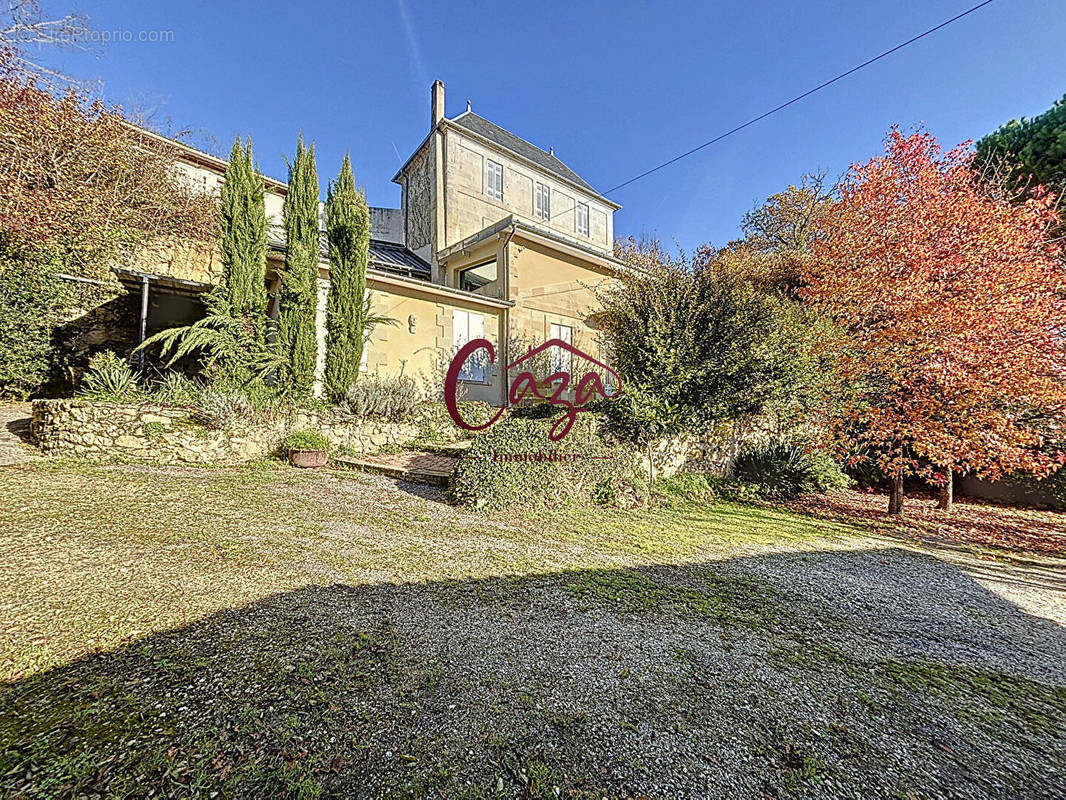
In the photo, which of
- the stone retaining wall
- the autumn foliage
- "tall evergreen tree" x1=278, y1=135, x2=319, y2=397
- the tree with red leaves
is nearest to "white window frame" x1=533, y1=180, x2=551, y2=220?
"tall evergreen tree" x1=278, y1=135, x2=319, y2=397

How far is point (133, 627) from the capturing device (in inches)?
91.4

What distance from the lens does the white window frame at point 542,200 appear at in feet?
57.2

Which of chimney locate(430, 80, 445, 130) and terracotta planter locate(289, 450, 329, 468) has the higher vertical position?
chimney locate(430, 80, 445, 130)

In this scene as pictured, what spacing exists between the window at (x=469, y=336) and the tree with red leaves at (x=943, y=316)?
792 centimetres

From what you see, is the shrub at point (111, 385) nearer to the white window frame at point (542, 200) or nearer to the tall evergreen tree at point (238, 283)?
the tall evergreen tree at point (238, 283)

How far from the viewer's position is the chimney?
14.8 meters

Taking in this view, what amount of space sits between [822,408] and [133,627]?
7.93 m

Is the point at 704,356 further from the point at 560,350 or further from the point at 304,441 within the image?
the point at 304,441

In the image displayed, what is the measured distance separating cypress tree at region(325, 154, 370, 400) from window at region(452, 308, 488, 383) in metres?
3.13

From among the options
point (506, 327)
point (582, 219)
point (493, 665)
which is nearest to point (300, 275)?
point (506, 327)

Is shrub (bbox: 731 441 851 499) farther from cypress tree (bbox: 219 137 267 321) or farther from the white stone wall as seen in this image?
the white stone wall

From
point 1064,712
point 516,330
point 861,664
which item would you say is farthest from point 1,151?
point 1064,712

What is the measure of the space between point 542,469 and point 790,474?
4506 mm

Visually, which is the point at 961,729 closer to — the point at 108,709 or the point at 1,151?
the point at 108,709
